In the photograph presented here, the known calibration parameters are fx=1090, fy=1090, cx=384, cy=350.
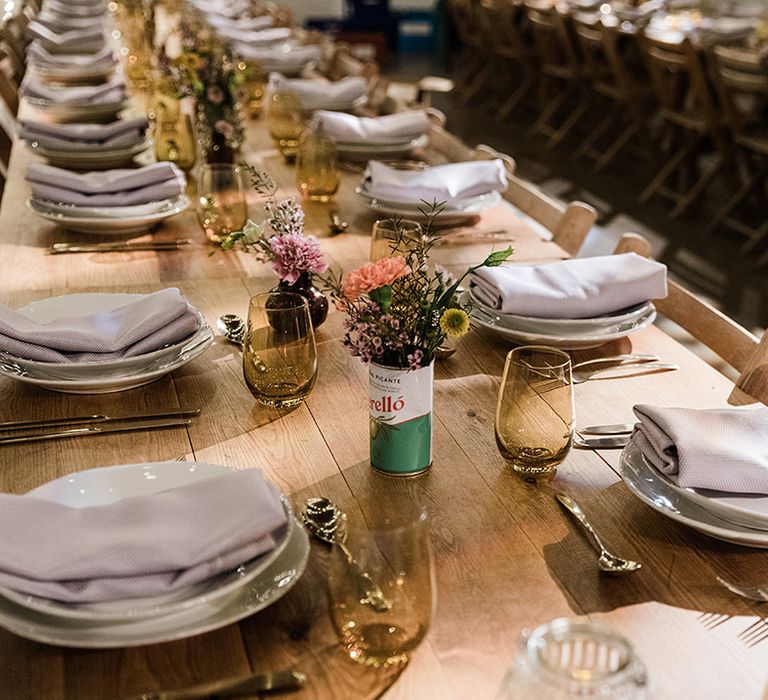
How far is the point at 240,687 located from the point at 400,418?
0.45m

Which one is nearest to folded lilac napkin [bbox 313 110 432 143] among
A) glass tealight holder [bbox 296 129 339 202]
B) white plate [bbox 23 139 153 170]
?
glass tealight holder [bbox 296 129 339 202]

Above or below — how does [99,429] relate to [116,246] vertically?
above

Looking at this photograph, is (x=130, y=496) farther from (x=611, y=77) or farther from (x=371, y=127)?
(x=611, y=77)

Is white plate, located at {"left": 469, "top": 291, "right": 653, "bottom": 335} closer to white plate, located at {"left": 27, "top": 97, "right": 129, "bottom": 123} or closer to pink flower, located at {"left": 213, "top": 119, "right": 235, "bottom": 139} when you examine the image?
pink flower, located at {"left": 213, "top": 119, "right": 235, "bottom": 139}

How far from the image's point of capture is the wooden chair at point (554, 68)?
7121 millimetres

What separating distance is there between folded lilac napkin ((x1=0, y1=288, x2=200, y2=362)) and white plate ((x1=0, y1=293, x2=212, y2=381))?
13 millimetres

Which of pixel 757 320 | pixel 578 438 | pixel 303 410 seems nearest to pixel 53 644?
pixel 303 410

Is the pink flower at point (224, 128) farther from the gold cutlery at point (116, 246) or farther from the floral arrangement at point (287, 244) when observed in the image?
the floral arrangement at point (287, 244)

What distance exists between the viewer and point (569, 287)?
5.82 feet

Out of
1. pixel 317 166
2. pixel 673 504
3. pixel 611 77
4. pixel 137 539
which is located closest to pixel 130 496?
pixel 137 539

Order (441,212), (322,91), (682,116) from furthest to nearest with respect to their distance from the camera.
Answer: (682,116)
(322,91)
(441,212)

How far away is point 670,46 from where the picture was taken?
545 centimetres

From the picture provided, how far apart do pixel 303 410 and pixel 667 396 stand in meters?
0.54

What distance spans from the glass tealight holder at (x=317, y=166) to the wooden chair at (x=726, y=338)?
2.42 ft
